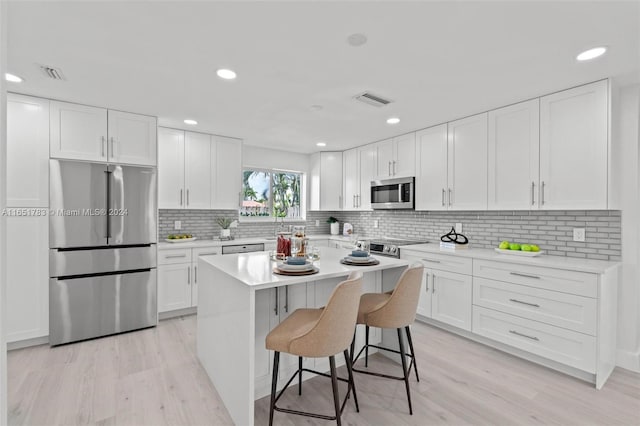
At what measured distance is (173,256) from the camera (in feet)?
12.2

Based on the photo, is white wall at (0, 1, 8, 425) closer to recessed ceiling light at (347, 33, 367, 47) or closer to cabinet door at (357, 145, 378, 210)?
recessed ceiling light at (347, 33, 367, 47)

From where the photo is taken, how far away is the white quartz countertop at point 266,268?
5.71ft

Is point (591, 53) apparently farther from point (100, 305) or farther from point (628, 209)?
point (100, 305)

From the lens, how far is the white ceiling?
1.68 meters

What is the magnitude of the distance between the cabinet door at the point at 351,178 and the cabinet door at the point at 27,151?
3.82 m

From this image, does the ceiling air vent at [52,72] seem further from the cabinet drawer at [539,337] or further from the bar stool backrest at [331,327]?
the cabinet drawer at [539,337]

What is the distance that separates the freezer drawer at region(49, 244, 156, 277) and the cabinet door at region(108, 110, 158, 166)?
98cm

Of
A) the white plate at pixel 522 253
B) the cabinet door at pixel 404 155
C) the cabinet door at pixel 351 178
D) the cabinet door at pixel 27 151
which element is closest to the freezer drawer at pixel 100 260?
the cabinet door at pixel 27 151

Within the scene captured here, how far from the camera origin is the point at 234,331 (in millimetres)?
1859

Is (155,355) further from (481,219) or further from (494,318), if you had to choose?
(481,219)

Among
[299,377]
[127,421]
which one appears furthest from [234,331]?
[127,421]

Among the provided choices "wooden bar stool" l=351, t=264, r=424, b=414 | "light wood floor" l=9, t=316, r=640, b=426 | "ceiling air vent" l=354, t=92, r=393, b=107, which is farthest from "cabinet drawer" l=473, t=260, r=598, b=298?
"ceiling air vent" l=354, t=92, r=393, b=107

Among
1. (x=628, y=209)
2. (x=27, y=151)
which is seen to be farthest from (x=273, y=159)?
(x=628, y=209)

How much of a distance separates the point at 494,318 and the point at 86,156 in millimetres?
4398
